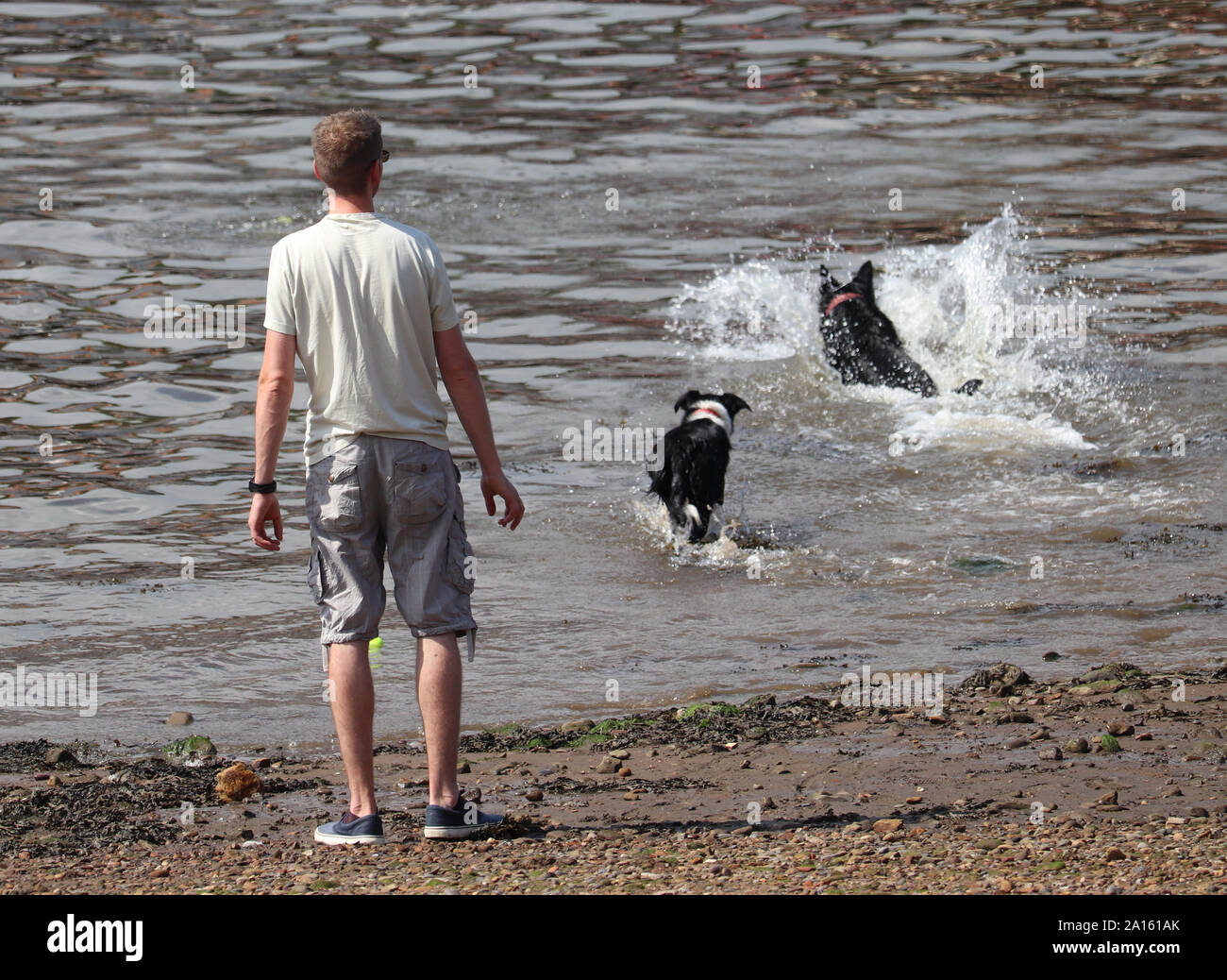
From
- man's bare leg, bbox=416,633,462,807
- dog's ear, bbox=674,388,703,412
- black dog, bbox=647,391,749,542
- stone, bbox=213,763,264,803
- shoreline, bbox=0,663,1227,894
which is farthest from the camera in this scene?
dog's ear, bbox=674,388,703,412

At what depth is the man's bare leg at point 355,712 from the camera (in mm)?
5023

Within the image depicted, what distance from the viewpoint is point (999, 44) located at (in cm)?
2406

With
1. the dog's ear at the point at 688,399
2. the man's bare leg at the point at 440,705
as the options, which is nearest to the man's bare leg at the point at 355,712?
the man's bare leg at the point at 440,705

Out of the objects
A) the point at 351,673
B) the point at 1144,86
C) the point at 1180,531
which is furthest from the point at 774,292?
the point at 1144,86

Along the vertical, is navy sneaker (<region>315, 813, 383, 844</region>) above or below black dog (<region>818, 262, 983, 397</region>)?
below

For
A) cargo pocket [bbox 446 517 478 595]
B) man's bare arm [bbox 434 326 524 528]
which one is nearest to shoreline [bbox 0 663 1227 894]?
cargo pocket [bbox 446 517 478 595]

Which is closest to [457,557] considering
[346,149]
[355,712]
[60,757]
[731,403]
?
[355,712]

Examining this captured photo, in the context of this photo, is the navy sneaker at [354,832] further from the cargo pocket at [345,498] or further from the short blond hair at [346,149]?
the short blond hair at [346,149]

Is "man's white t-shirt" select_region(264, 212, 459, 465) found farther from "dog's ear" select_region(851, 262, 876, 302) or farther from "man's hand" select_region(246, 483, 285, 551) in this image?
"dog's ear" select_region(851, 262, 876, 302)

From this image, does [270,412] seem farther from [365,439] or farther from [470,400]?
[470,400]

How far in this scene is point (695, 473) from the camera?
9.12m

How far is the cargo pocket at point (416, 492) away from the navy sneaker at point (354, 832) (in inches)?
36.5

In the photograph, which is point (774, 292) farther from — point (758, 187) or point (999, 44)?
point (999, 44)

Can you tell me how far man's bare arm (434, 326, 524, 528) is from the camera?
5082 mm
